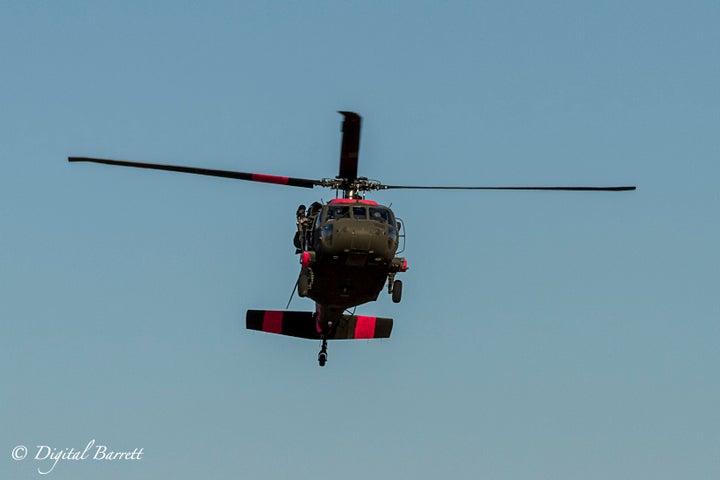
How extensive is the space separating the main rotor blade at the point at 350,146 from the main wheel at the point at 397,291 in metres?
Answer: 3.03

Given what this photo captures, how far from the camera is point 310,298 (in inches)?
1527

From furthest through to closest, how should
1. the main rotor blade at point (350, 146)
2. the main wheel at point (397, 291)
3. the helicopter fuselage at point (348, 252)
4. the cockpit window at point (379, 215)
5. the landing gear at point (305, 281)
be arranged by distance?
the main wheel at point (397, 291) < the landing gear at point (305, 281) < the cockpit window at point (379, 215) < the helicopter fuselage at point (348, 252) < the main rotor blade at point (350, 146)

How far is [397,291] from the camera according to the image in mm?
38312

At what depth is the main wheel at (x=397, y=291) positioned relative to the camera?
38.2 metres

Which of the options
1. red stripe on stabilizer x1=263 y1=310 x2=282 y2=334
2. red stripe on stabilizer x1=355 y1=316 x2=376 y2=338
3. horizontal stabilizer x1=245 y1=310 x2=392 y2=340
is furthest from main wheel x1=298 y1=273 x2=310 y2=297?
red stripe on stabilizer x1=355 y1=316 x2=376 y2=338

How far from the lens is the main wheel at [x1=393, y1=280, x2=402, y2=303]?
38188 millimetres

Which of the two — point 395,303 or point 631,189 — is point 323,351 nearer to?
point 395,303

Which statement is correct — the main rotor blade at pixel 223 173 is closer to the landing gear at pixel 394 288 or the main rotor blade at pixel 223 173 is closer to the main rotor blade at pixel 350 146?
the main rotor blade at pixel 350 146

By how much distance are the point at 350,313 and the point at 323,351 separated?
136 centimetres

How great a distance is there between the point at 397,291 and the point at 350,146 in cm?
406

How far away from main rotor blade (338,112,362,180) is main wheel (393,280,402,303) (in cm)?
303

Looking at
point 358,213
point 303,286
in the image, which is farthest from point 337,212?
point 303,286

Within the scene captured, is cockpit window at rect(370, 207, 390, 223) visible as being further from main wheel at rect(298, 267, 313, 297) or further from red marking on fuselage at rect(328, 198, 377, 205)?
main wheel at rect(298, 267, 313, 297)

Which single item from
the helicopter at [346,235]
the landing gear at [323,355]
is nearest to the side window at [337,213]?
the helicopter at [346,235]
